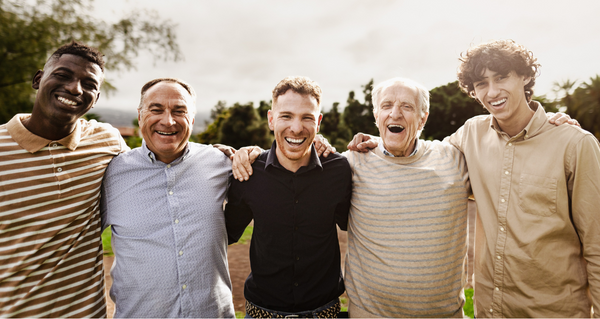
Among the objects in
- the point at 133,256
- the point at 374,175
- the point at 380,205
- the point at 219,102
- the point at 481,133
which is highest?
the point at 219,102

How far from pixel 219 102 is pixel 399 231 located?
56.7 metres

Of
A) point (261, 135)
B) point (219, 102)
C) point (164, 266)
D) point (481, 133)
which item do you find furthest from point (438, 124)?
point (219, 102)

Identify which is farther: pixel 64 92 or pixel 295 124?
pixel 295 124

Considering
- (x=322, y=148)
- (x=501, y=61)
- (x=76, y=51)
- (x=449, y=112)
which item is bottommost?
(x=322, y=148)

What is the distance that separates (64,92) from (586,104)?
28284mm

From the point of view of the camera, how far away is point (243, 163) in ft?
9.36

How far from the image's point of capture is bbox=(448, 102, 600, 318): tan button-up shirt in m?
2.46

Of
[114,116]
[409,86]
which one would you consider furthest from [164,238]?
[114,116]

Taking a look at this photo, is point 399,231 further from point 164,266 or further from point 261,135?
point 261,135

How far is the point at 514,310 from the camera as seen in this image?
2645 millimetres

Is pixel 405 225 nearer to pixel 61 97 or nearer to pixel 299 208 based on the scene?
pixel 299 208

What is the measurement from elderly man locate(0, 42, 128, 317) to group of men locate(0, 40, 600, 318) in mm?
11

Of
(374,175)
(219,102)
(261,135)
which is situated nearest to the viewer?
(374,175)

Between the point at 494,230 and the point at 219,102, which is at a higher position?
the point at 219,102
